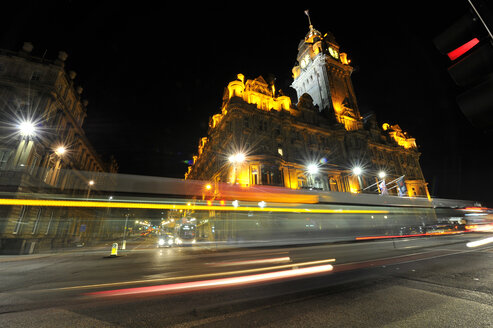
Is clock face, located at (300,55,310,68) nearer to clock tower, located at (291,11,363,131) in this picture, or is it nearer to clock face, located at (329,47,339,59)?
clock tower, located at (291,11,363,131)

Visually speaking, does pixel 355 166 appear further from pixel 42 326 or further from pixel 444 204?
pixel 42 326

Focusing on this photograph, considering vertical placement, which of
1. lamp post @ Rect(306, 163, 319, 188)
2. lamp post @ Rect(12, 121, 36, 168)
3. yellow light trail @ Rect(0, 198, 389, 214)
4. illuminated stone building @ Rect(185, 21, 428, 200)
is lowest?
yellow light trail @ Rect(0, 198, 389, 214)

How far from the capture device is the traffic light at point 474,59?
2887 mm

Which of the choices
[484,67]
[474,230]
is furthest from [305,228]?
[474,230]

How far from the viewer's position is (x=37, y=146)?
23453 mm

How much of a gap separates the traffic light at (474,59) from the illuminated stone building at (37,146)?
19.9m

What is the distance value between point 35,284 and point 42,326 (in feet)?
15.6

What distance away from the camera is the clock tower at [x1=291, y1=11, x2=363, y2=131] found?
49963 mm

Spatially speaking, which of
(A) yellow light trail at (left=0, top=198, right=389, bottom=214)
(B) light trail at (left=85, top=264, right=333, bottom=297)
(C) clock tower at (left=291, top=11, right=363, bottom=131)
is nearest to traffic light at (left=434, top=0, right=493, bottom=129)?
(B) light trail at (left=85, top=264, right=333, bottom=297)

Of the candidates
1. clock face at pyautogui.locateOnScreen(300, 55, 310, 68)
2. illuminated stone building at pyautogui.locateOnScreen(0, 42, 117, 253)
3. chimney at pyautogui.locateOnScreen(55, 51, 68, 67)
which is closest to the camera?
illuminated stone building at pyautogui.locateOnScreen(0, 42, 117, 253)

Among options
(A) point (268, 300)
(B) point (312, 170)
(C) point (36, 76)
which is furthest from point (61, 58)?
(B) point (312, 170)

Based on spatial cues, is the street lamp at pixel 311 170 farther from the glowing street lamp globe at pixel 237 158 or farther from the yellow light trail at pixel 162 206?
the yellow light trail at pixel 162 206

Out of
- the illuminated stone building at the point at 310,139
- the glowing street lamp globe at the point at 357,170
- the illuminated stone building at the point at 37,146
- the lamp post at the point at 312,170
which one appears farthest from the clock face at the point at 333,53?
the illuminated stone building at the point at 37,146

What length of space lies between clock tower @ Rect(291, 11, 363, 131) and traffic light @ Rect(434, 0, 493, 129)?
161 feet
